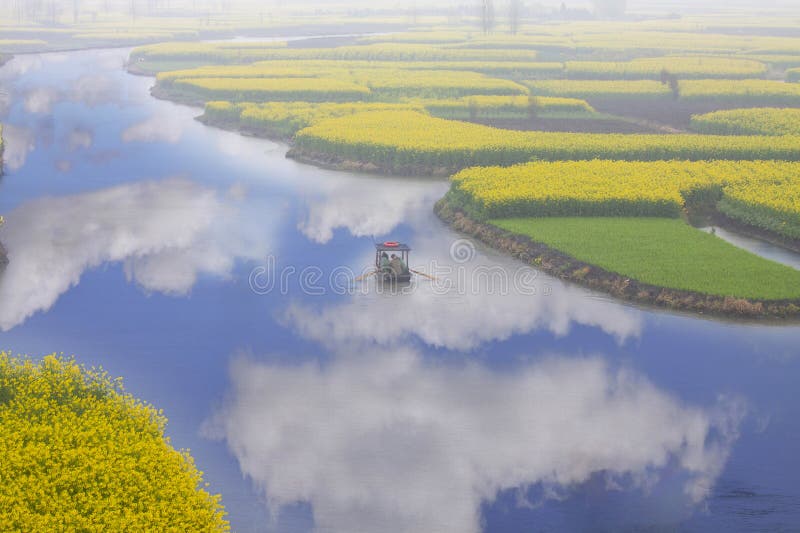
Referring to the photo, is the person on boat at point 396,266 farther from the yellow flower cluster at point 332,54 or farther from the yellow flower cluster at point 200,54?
the yellow flower cluster at point 332,54

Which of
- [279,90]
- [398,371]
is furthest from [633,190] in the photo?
[279,90]

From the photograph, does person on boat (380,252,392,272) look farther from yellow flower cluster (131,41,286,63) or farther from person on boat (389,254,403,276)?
yellow flower cluster (131,41,286,63)

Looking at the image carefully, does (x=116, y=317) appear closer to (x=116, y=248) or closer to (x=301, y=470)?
(x=116, y=248)

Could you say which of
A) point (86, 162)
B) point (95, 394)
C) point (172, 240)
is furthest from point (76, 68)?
point (95, 394)

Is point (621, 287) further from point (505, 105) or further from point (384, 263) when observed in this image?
point (505, 105)

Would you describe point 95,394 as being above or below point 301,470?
above

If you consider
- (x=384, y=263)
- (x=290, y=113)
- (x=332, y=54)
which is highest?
(x=332, y=54)

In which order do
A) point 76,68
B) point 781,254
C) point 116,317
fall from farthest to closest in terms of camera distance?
point 76,68, point 781,254, point 116,317
